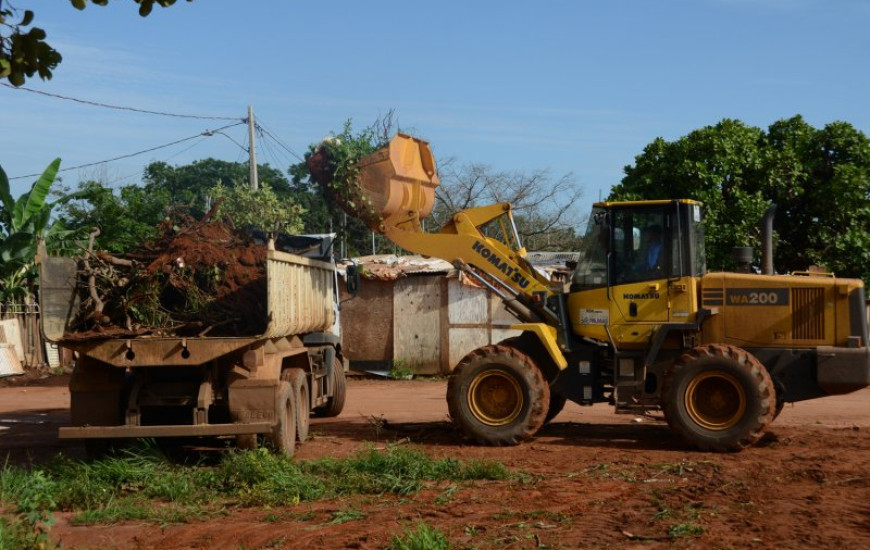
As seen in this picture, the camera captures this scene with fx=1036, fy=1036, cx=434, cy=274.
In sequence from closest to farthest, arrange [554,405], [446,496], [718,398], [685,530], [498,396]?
[685,530] → [446,496] → [718,398] → [498,396] → [554,405]

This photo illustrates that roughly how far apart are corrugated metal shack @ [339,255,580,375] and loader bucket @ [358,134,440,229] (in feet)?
32.1

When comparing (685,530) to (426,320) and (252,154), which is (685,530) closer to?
(426,320)

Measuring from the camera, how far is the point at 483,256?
42.7 ft

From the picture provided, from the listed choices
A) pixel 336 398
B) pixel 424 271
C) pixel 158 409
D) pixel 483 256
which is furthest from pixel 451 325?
pixel 158 409

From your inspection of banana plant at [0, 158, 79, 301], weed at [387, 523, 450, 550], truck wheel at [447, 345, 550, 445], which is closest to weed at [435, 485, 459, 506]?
weed at [387, 523, 450, 550]

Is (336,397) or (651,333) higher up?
(651,333)

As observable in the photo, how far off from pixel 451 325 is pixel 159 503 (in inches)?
557

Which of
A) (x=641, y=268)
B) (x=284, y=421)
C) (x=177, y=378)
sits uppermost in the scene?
(x=641, y=268)

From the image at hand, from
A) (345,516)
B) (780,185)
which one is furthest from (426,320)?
(345,516)

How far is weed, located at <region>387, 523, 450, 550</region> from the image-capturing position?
7012 millimetres

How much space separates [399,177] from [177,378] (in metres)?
3.69

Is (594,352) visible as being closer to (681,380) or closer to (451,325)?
(681,380)

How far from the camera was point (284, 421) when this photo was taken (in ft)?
36.0

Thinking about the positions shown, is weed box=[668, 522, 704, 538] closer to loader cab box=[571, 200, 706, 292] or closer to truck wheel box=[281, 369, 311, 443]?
loader cab box=[571, 200, 706, 292]
